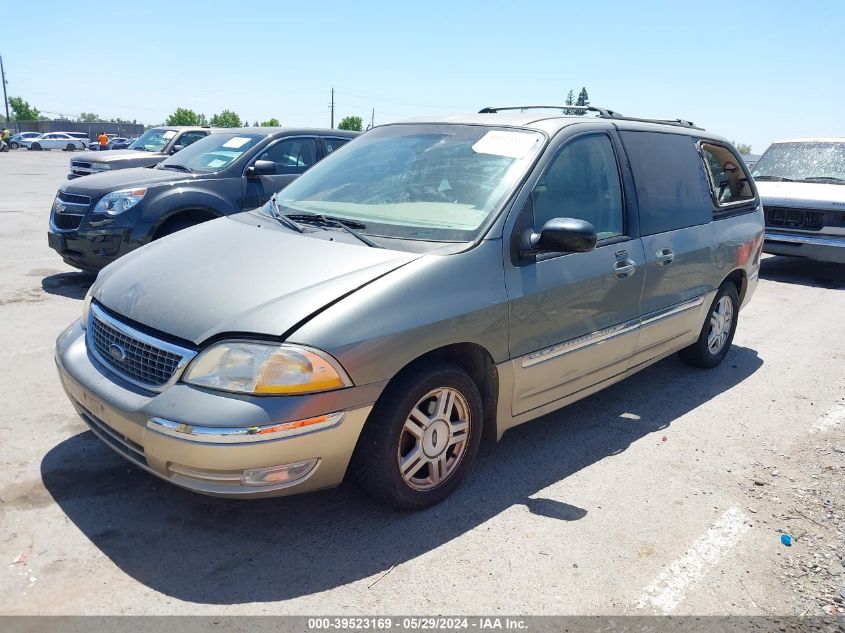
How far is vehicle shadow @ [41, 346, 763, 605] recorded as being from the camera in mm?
2799

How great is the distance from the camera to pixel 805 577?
3012mm

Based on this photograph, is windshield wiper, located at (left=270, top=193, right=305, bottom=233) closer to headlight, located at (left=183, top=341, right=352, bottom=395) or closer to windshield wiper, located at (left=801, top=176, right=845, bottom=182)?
headlight, located at (left=183, top=341, right=352, bottom=395)

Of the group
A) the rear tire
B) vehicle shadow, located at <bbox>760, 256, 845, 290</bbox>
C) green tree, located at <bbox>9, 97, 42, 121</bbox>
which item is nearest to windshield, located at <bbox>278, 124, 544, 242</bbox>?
the rear tire

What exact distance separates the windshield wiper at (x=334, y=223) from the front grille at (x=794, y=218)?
305 inches

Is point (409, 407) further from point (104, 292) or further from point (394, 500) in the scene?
point (104, 292)

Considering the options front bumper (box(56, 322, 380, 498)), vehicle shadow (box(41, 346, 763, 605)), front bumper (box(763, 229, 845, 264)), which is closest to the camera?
front bumper (box(56, 322, 380, 498))

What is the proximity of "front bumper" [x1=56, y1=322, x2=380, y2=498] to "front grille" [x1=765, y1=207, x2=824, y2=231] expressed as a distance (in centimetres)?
831

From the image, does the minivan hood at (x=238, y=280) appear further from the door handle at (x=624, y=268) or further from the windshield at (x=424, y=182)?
the door handle at (x=624, y=268)

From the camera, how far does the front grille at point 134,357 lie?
9.37 feet

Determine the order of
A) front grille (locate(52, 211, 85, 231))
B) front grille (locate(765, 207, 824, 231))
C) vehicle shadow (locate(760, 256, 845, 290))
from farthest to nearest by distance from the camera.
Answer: vehicle shadow (locate(760, 256, 845, 290)) → front grille (locate(765, 207, 824, 231)) → front grille (locate(52, 211, 85, 231))

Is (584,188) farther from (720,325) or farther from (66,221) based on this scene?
(66,221)

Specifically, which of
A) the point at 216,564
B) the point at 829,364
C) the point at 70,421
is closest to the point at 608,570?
the point at 216,564

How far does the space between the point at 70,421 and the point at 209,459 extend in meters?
1.83

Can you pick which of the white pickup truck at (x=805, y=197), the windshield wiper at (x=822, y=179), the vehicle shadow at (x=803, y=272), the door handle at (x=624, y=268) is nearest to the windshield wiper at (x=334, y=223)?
the door handle at (x=624, y=268)
